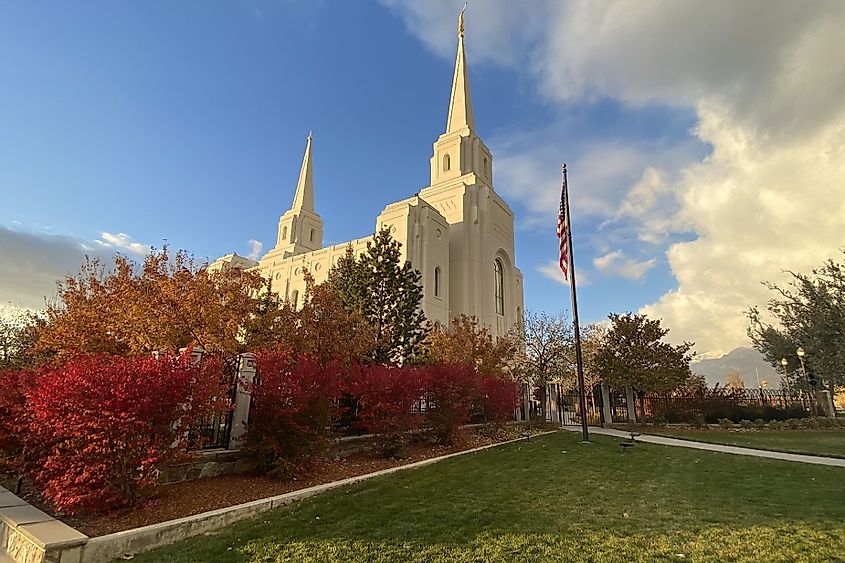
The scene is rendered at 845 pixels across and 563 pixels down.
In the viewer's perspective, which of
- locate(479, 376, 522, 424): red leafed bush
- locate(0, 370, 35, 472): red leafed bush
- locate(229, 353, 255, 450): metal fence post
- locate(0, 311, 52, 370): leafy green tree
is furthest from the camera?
locate(0, 311, 52, 370): leafy green tree

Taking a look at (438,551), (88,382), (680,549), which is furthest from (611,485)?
(88,382)

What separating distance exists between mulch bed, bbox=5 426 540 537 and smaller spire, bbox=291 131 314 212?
4908cm

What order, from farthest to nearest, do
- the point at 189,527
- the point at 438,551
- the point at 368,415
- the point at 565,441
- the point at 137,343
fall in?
1. the point at 565,441
2. the point at 137,343
3. the point at 368,415
4. the point at 189,527
5. the point at 438,551

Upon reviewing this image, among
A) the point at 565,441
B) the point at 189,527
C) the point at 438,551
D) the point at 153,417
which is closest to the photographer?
the point at 438,551

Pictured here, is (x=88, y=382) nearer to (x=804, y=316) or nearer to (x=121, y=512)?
(x=121, y=512)

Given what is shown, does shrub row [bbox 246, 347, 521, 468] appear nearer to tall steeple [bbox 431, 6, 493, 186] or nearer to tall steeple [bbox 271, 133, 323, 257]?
tall steeple [bbox 431, 6, 493, 186]

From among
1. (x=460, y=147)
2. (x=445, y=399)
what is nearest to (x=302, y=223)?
(x=460, y=147)

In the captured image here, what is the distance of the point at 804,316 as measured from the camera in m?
29.5

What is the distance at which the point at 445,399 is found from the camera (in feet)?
37.1

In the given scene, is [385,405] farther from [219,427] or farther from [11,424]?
[11,424]

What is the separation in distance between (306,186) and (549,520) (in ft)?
179

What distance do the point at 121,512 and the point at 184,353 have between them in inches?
80.5

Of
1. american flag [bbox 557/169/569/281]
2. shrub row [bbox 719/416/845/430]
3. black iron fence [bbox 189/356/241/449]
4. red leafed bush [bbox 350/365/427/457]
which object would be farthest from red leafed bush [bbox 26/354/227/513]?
shrub row [bbox 719/416/845/430]

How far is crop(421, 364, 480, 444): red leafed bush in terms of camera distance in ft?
36.8
